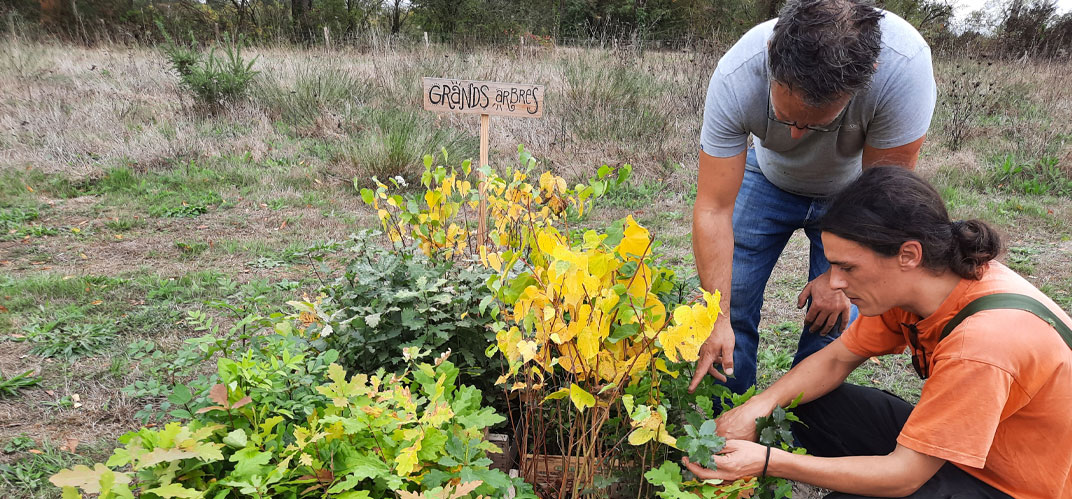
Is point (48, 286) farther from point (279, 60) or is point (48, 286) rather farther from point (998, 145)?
point (998, 145)

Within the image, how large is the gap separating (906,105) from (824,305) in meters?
0.66

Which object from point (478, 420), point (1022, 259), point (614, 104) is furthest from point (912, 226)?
point (614, 104)

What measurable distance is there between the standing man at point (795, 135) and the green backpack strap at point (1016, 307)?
1.67ft

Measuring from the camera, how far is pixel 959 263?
53.5 inches

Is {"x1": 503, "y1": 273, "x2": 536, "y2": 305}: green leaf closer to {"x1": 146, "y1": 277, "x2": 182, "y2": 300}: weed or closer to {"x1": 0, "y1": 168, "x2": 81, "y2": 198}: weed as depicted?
{"x1": 146, "y1": 277, "x2": 182, "y2": 300}: weed

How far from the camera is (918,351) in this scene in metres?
1.55

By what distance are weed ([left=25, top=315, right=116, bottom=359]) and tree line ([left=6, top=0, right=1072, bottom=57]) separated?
7.11m

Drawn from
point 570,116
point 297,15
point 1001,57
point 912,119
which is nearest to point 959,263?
point 912,119

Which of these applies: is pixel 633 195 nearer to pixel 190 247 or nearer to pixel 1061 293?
pixel 1061 293

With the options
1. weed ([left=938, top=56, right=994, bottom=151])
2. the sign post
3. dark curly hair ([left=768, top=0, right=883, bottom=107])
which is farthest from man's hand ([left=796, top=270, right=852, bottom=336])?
weed ([left=938, top=56, right=994, bottom=151])

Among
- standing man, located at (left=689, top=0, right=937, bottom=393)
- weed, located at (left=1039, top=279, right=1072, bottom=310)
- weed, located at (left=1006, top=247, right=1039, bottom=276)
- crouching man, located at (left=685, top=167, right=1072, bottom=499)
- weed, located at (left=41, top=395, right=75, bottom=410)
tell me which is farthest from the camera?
weed, located at (left=1006, top=247, right=1039, bottom=276)

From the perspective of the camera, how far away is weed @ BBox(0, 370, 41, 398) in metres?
2.37

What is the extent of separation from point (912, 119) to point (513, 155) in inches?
192

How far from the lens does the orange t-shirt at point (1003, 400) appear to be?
1223mm
